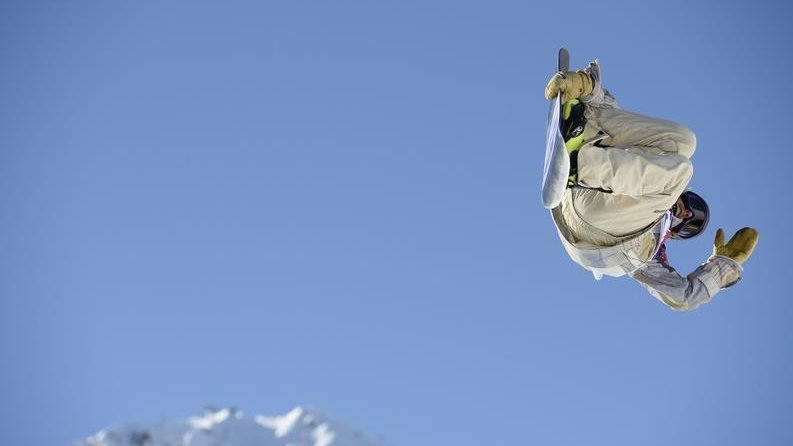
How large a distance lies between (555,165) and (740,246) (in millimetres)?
2093

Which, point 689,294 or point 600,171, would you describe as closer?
point 600,171

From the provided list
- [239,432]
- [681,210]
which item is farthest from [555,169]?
[239,432]

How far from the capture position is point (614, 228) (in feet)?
17.2

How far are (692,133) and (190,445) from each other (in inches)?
405

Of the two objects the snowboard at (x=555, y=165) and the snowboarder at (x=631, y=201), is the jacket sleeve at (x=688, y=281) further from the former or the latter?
the snowboard at (x=555, y=165)

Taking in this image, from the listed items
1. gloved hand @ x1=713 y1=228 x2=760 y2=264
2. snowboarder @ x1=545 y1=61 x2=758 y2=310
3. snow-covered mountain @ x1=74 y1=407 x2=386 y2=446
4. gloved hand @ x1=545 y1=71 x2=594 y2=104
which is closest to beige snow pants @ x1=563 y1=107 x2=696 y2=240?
snowboarder @ x1=545 y1=61 x2=758 y2=310

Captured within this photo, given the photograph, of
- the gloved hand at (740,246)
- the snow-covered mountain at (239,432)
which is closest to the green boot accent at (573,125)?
the gloved hand at (740,246)

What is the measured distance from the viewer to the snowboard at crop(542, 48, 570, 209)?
15.1 feet

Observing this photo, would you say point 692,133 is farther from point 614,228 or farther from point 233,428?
point 233,428

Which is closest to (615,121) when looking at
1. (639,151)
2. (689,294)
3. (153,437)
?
(639,151)

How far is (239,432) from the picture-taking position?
14109mm

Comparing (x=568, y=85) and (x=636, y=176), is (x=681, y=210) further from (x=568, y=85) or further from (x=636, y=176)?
(x=568, y=85)

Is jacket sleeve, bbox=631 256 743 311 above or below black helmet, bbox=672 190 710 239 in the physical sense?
below

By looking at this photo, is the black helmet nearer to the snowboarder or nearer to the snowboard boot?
the snowboarder
